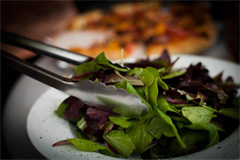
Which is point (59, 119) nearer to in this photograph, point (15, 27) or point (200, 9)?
point (15, 27)

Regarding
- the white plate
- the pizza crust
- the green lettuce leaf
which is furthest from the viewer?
the pizza crust

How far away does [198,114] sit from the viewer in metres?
0.60

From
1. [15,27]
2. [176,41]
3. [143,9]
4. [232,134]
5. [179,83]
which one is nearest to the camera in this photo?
[232,134]

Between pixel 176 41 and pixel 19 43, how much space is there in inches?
48.0

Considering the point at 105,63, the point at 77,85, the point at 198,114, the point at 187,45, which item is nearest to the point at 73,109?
the point at 77,85

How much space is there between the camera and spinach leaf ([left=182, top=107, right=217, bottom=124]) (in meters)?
0.59

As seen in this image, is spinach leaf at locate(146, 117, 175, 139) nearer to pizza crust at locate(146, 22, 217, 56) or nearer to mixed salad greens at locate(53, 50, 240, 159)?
mixed salad greens at locate(53, 50, 240, 159)

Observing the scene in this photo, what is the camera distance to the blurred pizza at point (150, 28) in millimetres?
1664

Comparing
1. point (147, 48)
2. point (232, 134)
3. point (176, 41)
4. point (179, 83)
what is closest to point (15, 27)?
point (147, 48)

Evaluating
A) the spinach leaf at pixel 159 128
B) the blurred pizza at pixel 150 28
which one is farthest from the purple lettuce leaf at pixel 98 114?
the blurred pizza at pixel 150 28

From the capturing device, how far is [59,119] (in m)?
0.75

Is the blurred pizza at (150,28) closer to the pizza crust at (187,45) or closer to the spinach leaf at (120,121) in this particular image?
the pizza crust at (187,45)

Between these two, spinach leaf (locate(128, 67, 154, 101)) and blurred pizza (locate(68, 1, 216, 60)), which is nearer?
spinach leaf (locate(128, 67, 154, 101))

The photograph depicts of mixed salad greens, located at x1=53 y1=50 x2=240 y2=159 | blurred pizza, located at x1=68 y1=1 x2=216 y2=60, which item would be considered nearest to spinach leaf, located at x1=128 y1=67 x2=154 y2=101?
mixed salad greens, located at x1=53 y1=50 x2=240 y2=159
